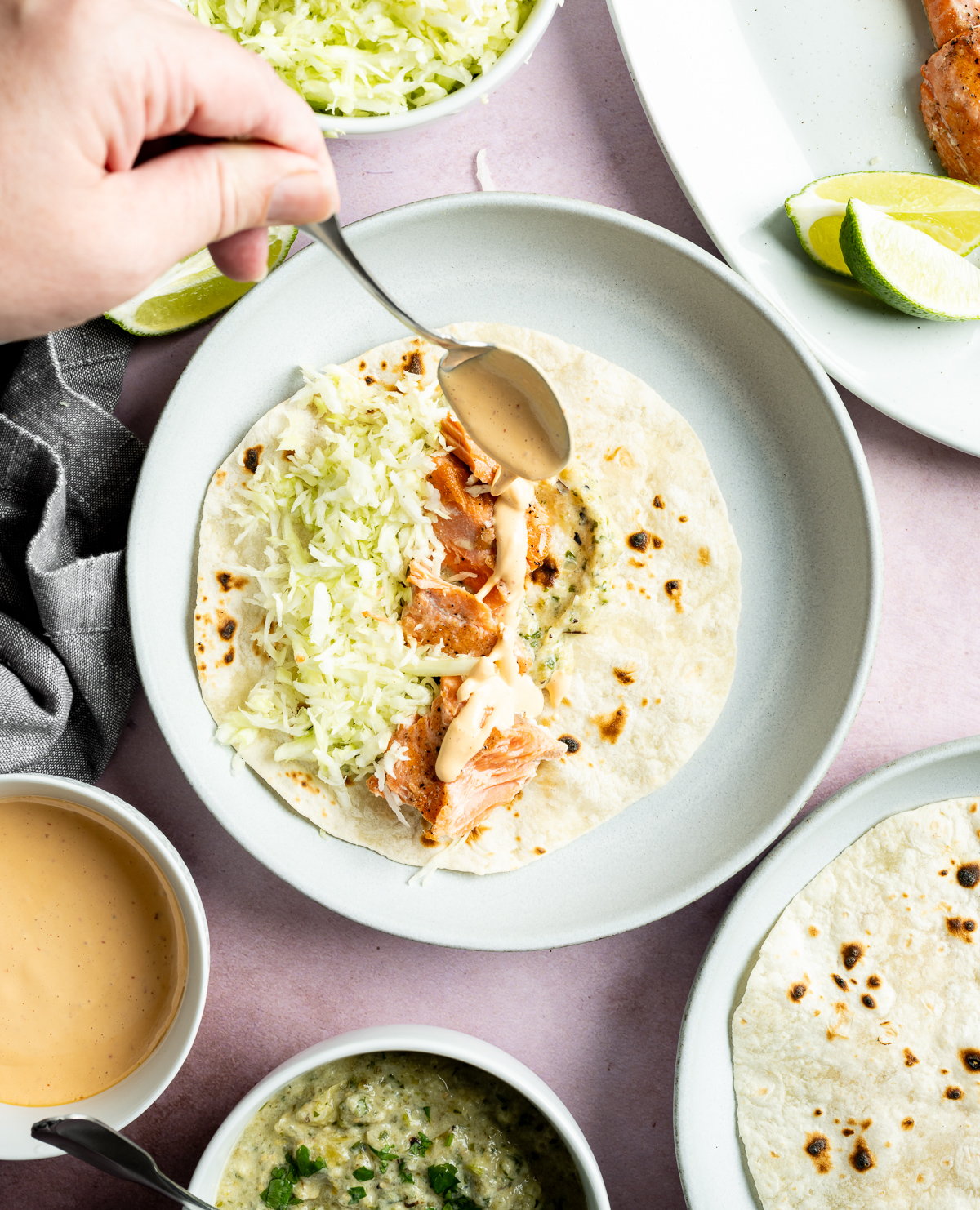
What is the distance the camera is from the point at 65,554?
2646 millimetres

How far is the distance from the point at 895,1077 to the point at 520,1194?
114cm

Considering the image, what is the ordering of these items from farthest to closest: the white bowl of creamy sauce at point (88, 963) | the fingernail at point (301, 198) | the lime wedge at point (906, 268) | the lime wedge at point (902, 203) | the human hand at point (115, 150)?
the lime wedge at point (902, 203)
the lime wedge at point (906, 268)
the white bowl of creamy sauce at point (88, 963)
the fingernail at point (301, 198)
the human hand at point (115, 150)

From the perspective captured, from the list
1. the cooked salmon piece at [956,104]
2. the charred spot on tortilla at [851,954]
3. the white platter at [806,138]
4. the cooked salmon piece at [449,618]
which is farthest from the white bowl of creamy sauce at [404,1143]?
the cooked salmon piece at [956,104]

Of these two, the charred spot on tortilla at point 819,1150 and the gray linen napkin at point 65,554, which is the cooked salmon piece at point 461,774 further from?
the charred spot on tortilla at point 819,1150

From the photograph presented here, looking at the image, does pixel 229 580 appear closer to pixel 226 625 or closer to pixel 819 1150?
pixel 226 625

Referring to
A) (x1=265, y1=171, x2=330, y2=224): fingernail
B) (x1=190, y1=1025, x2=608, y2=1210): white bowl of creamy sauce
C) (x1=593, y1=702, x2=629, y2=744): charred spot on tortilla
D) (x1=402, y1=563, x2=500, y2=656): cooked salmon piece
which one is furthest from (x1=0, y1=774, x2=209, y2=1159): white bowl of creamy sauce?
(x1=265, y1=171, x2=330, y2=224): fingernail

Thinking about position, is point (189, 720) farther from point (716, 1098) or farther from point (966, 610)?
point (966, 610)

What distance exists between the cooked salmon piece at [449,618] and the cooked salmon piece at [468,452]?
306 mm

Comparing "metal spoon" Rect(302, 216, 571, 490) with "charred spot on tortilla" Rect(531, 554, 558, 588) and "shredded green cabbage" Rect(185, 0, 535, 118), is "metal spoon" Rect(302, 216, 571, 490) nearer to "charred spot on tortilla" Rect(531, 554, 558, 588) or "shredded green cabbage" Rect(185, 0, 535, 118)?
"charred spot on tortilla" Rect(531, 554, 558, 588)

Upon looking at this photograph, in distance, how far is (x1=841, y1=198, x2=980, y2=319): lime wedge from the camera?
8.84ft

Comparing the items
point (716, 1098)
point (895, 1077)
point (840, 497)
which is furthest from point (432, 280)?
point (895, 1077)

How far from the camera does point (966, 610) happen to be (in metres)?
2.99

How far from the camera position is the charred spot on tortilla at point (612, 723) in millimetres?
2754

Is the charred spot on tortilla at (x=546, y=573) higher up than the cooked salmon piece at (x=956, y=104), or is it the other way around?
the cooked salmon piece at (x=956, y=104)
